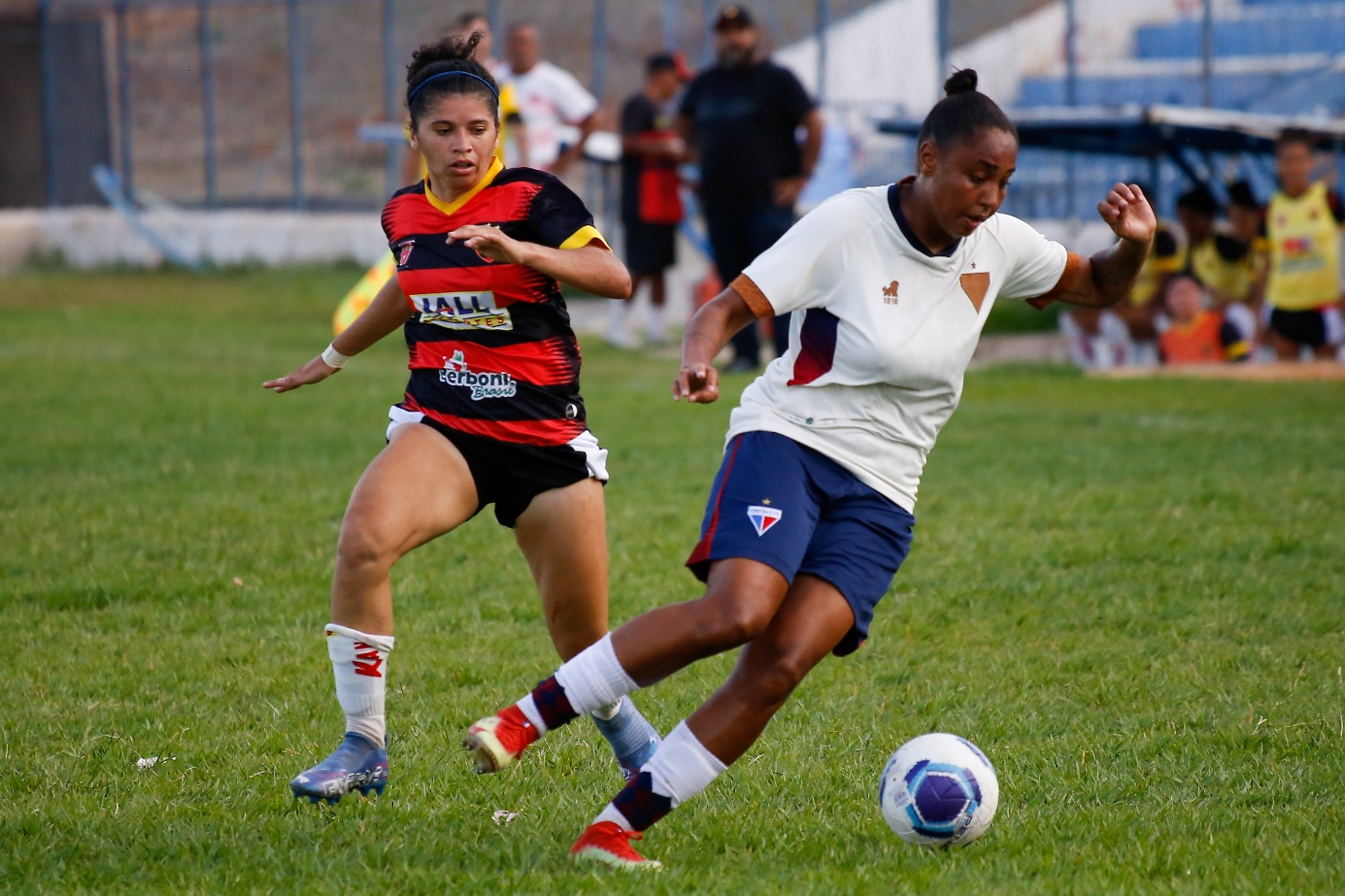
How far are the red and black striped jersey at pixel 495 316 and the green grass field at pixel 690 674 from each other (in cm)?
105

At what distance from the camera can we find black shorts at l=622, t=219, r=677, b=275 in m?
15.9

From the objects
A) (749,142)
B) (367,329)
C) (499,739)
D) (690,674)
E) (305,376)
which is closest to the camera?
(499,739)

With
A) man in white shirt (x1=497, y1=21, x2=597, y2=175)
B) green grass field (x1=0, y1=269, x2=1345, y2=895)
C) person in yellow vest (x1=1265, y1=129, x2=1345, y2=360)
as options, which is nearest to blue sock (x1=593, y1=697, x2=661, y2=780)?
green grass field (x1=0, y1=269, x2=1345, y2=895)

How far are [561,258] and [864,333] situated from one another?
2.61 feet

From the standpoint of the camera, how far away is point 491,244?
12.8 ft

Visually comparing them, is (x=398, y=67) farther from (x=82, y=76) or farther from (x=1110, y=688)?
(x=1110, y=688)

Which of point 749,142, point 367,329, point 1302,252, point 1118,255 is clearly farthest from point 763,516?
point 1302,252

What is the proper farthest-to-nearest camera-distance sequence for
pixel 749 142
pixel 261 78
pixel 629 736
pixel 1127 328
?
1. pixel 261 78
2. pixel 1127 328
3. pixel 749 142
4. pixel 629 736

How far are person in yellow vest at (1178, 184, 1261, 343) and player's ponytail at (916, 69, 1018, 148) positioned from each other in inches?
429

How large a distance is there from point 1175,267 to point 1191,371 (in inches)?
40.0

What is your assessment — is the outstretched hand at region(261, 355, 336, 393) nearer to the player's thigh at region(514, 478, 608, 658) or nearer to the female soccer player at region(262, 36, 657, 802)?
the female soccer player at region(262, 36, 657, 802)

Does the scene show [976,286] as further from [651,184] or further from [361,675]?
[651,184]

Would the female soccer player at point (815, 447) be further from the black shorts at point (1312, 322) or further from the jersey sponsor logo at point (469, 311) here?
the black shorts at point (1312, 322)

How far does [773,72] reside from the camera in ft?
43.4
